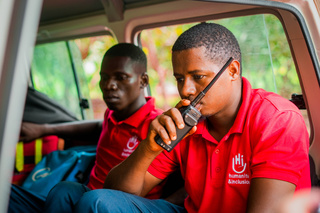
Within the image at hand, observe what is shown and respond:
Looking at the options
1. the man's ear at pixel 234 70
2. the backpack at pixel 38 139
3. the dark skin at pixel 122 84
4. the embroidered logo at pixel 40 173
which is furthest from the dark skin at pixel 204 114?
the backpack at pixel 38 139

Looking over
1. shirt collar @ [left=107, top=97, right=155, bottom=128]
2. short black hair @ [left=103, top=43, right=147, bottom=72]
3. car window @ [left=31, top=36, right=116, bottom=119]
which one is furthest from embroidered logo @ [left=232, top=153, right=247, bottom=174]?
car window @ [left=31, top=36, right=116, bottom=119]

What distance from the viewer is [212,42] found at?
142 centimetres

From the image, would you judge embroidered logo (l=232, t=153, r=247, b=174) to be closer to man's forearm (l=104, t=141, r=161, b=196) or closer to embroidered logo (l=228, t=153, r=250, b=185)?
embroidered logo (l=228, t=153, r=250, b=185)

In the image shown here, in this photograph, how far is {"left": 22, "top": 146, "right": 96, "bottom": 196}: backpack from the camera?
2385mm

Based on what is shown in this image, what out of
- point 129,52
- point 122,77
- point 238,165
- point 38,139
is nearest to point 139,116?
point 122,77

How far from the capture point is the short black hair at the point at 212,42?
1.41m

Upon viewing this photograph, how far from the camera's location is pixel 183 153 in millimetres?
1562

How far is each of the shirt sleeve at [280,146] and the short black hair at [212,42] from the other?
29cm

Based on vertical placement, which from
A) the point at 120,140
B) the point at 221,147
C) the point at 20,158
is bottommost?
the point at 221,147

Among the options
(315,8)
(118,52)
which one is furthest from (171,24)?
(315,8)

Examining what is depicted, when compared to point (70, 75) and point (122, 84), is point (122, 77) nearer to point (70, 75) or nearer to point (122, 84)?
point (122, 84)

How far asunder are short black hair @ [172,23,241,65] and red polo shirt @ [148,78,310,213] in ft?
0.50

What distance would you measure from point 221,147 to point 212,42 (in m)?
0.41

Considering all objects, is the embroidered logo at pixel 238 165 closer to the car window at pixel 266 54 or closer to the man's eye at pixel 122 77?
the car window at pixel 266 54
